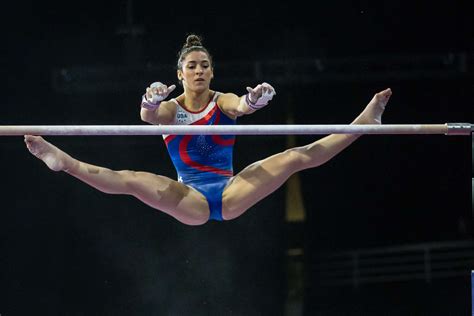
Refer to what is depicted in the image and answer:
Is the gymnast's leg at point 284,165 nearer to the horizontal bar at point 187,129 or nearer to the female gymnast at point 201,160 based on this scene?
the female gymnast at point 201,160

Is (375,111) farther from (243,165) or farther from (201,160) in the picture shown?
(243,165)

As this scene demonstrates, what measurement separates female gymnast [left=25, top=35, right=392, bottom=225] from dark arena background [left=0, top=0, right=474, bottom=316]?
5.71 feet

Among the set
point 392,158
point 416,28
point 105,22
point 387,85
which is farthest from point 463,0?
point 105,22

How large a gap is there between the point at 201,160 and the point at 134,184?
49cm

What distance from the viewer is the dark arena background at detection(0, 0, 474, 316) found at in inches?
229

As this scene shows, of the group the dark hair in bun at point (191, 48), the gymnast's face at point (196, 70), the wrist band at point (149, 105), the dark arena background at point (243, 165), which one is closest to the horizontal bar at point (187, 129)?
the wrist band at point (149, 105)

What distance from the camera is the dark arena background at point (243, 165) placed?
19.1ft

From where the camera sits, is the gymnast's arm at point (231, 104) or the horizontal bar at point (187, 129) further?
the gymnast's arm at point (231, 104)

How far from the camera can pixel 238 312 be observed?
5.80 meters

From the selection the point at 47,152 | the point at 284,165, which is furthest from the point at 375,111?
the point at 47,152

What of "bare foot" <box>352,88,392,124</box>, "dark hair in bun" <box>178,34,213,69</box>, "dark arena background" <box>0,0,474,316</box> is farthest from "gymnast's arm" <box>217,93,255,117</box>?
"dark arena background" <box>0,0,474,316</box>

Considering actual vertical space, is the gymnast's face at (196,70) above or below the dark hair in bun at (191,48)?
below

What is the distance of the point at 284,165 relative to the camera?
3.88 metres

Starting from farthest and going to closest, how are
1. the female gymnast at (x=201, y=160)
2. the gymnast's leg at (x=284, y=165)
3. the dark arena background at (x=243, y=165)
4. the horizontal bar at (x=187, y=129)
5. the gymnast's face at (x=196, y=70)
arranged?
the dark arena background at (x=243, y=165), the gymnast's face at (x=196, y=70), the gymnast's leg at (x=284, y=165), the female gymnast at (x=201, y=160), the horizontal bar at (x=187, y=129)
